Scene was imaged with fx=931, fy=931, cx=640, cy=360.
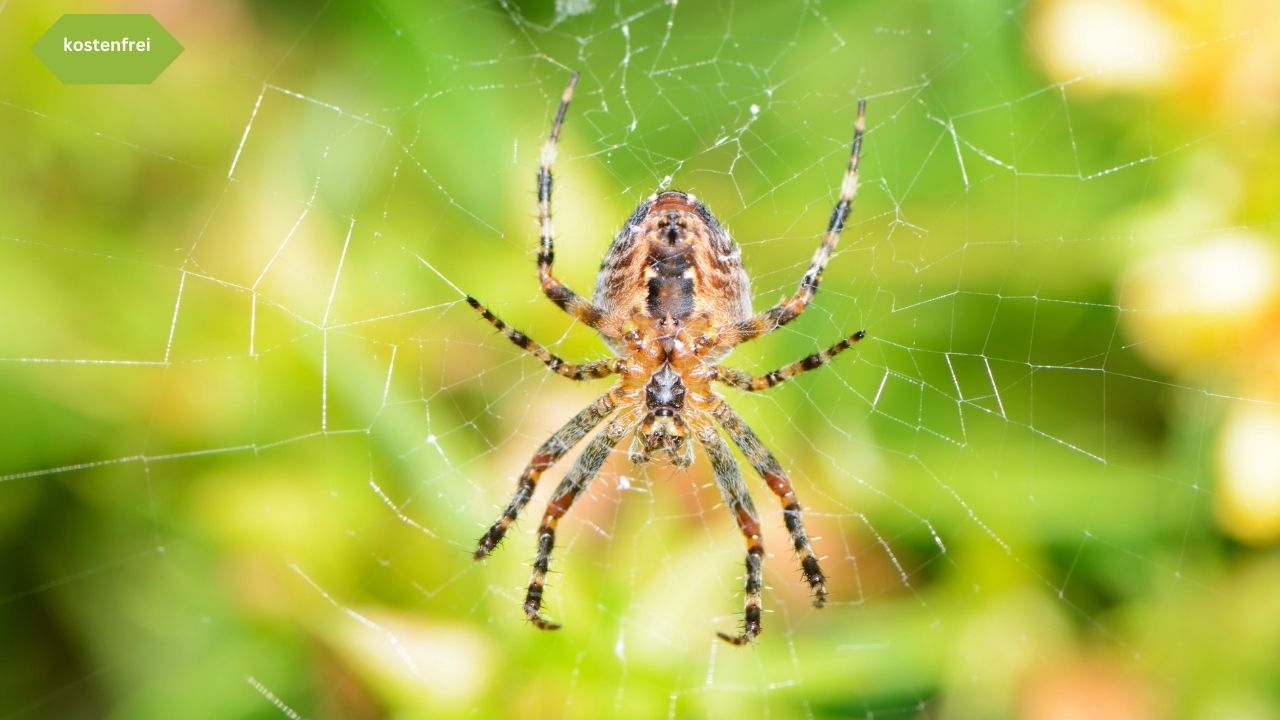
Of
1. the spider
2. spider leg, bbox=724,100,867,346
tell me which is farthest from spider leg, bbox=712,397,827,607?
spider leg, bbox=724,100,867,346

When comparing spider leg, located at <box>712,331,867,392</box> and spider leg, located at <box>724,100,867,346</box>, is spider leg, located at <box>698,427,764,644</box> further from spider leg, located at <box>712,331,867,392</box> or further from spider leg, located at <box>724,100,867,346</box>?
spider leg, located at <box>724,100,867,346</box>

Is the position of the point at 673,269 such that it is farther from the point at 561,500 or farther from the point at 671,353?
the point at 561,500

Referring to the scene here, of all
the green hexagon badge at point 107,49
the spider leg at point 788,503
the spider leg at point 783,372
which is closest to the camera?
the spider leg at point 783,372

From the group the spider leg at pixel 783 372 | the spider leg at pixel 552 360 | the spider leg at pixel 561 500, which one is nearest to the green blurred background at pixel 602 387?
the spider leg at pixel 561 500

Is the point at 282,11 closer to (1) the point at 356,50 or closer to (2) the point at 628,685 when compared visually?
(1) the point at 356,50

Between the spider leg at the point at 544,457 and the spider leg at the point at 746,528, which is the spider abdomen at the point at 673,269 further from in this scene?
the spider leg at the point at 746,528

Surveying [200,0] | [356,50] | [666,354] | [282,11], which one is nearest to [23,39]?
[200,0]
